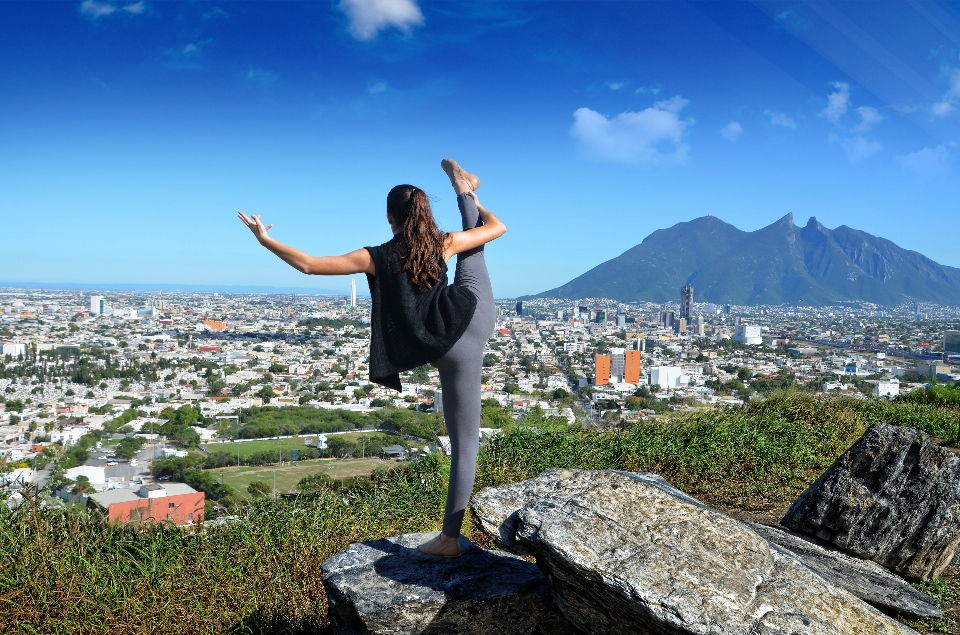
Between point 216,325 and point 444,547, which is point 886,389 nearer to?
point 444,547

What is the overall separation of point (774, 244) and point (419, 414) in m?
92.9

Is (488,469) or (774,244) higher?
(774,244)

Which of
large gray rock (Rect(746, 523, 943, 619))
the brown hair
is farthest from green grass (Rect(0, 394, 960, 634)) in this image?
the brown hair

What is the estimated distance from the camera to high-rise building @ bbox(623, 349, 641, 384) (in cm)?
1499

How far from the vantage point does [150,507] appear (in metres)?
4.46

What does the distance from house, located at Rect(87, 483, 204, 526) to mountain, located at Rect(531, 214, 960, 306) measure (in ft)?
195

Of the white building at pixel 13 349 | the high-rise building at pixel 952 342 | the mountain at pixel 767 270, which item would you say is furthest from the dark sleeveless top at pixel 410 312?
the mountain at pixel 767 270

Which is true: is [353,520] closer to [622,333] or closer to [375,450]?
[375,450]

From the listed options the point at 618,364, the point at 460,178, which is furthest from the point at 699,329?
the point at 460,178

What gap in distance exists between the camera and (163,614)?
308 centimetres

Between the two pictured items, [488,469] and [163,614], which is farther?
[488,469]

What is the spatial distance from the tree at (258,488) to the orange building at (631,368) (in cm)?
1036

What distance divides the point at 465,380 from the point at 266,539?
5.97 feet

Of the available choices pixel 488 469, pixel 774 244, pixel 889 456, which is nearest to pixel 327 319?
pixel 488 469
